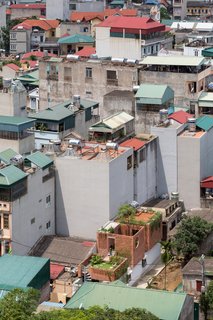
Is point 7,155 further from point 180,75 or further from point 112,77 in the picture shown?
point 180,75

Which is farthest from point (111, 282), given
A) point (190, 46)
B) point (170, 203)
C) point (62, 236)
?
point (190, 46)

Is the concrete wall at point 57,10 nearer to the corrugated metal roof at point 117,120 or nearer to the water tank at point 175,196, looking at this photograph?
the corrugated metal roof at point 117,120

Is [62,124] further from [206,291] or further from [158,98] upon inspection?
[206,291]

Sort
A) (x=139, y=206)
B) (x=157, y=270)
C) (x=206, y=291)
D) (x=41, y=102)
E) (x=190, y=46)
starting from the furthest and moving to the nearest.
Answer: (x=190, y=46) < (x=41, y=102) < (x=139, y=206) < (x=157, y=270) < (x=206, y=291)

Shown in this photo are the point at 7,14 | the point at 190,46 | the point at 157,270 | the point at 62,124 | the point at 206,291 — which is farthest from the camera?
the point at 7,14

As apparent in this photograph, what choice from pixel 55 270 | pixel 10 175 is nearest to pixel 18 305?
pixel 55 270

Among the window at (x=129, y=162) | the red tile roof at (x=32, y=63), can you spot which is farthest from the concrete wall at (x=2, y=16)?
the window at (x=129, y=162)

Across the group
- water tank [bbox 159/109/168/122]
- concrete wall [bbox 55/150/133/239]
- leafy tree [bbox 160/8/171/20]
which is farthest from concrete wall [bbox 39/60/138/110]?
leafy tree [bbox 160/8/171/20]
